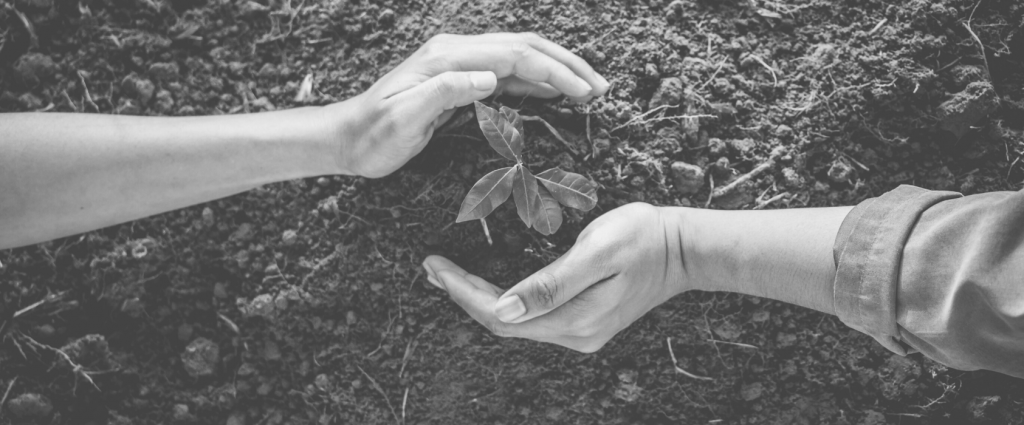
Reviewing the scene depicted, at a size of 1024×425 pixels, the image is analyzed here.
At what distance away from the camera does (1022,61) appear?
1.57 metres

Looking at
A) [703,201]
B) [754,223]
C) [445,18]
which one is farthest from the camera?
[445,18]

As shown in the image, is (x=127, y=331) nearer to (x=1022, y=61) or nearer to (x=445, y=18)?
(x=445, y=18)

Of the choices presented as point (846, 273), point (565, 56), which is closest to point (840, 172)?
point (846, 273)

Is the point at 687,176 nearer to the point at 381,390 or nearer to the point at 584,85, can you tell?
the point at 584,85

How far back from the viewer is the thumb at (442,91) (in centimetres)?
135

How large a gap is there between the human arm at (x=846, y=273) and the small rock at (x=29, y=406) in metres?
1.17

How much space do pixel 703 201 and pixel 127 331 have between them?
161cm

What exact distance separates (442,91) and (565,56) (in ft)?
1.06

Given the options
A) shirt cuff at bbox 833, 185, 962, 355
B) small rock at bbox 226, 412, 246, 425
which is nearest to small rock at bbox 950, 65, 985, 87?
shirt cuff at bbox 833, 185, 962, 355

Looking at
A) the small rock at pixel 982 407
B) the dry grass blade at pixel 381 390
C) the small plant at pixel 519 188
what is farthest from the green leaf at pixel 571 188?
the small rock at pixel 982 407

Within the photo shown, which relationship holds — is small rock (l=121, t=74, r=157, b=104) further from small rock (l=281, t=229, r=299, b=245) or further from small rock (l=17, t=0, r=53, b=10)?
small rock (l=281, t=229, r=299, b=245)

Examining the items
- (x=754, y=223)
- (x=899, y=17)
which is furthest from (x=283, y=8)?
(x=899, y=17)

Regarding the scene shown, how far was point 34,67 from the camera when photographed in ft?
5.86

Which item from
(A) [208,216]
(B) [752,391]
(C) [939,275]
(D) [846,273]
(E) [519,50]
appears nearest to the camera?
(C) [939,275]
